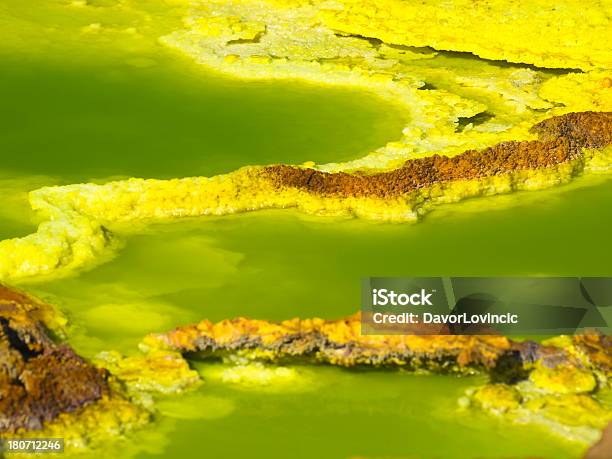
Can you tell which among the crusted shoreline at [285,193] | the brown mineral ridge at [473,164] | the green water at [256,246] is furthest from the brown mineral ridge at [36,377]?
the brown mineral ridge at [473,164]

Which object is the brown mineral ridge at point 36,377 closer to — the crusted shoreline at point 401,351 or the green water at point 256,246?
the green water at point 256,246

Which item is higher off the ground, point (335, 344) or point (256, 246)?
point (256, 246)

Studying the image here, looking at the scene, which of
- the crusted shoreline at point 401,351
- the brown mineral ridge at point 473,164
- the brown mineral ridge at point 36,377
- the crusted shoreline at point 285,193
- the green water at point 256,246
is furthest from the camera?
the brown mineral ridge at point 473,164

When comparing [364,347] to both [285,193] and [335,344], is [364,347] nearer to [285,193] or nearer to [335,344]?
[335,344]

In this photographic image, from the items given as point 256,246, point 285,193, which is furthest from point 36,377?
point 285,193

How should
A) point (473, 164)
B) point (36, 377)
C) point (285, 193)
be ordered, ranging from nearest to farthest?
point (36, 377)
point (285, 193)
point (473, 164)

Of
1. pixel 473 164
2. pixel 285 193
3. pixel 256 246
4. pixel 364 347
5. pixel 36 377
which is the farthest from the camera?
pixel 473 164

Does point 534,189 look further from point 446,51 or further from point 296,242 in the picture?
point 446,51

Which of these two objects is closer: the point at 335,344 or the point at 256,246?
the point at 335,344
